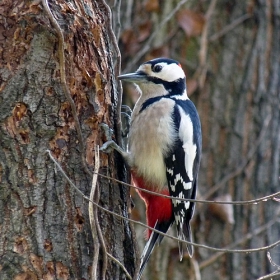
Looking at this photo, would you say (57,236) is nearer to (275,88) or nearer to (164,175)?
(164,175)

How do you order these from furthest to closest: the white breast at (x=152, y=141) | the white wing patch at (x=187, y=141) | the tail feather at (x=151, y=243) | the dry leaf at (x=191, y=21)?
1. the dry leaf at (x=191, y=21)
2. the white wing patch at (x=187, y=141)
3. the white breast at (x=152, y=141)
4. the tail feather at (x=151, y=243)

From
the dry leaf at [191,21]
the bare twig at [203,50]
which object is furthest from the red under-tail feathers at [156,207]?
the dry leaf at [191,21]

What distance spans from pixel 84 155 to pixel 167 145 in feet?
2.96

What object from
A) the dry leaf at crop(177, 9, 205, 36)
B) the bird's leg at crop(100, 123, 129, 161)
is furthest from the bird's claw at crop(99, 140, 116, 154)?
the dry leaf at crop(177, 9, 205, 36)

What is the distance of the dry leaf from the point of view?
520cm

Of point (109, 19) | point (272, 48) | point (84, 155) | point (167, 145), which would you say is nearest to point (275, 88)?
point (272, 48)

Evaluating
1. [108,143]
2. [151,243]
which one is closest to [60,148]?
[108,143]

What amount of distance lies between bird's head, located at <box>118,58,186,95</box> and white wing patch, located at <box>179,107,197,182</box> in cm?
24

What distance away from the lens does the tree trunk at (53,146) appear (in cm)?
261

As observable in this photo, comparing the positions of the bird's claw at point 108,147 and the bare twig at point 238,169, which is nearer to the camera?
the bird's claw at point 108,147

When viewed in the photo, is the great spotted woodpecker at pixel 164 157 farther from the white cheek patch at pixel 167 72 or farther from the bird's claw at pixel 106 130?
the bird's claw at pixel 106 130

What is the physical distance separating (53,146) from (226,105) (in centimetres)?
271

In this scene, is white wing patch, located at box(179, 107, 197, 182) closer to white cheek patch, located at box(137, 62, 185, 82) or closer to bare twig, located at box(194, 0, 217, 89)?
white cheek patch, located at box(137, 62, 185, 82)

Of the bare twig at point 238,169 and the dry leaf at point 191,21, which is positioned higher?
the dry leaf at point 191,21
